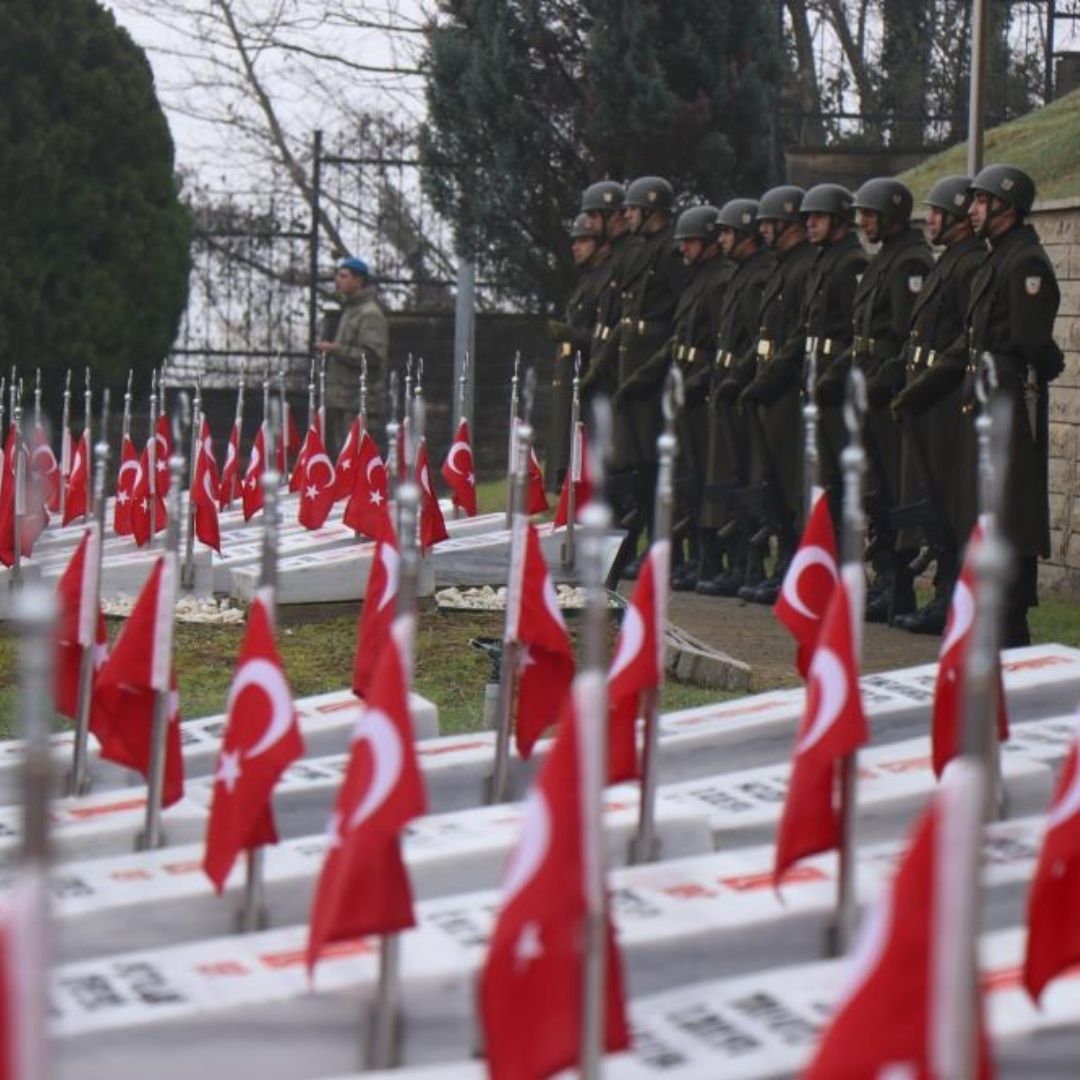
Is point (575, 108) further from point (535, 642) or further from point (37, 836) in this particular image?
point (37, 836)

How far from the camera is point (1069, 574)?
14641mm

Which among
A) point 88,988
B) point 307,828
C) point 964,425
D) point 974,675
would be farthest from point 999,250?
point 974,675

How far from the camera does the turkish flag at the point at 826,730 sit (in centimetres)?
595

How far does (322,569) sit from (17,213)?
933 cm

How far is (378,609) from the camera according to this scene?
8320 millimetres

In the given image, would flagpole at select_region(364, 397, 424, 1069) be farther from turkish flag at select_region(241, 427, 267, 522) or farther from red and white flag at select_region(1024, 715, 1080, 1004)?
turkish flag at select_region(241, 427, 267, 522)

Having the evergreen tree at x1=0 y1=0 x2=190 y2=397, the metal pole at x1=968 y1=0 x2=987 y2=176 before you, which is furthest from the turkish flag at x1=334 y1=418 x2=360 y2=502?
the evergreen tree at x1=0 y1=0 x2=190 y2=397

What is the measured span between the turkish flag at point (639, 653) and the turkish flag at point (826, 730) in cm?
70

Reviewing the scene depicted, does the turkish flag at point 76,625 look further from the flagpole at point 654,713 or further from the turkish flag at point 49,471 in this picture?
the turkish flag at point 49,471

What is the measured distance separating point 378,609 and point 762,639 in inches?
180

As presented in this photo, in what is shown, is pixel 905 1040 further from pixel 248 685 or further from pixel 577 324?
pixel 577 324

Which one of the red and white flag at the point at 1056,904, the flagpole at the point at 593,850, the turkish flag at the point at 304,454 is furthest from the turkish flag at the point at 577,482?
the flagpole at the point at 593,850

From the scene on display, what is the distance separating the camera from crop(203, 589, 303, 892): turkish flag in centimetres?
634

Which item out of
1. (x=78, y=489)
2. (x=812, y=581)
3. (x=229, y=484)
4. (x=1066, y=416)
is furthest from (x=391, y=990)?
(x=229, y=484)
